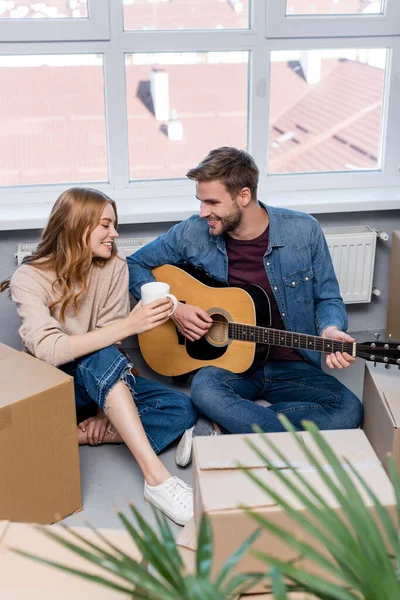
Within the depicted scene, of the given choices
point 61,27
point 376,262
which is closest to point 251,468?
point 376,262

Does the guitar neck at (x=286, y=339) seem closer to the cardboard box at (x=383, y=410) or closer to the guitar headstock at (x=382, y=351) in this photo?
the guitar headstock at (x=382, y=351)

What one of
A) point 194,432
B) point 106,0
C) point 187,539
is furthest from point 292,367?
point 106,0

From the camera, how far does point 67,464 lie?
6.20 feet

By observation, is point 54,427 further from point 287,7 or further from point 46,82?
point 287,7

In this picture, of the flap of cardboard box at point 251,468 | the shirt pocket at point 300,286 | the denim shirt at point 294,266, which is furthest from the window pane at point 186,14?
the flap of cardboard box at point 251,468

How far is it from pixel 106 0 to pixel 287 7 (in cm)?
71

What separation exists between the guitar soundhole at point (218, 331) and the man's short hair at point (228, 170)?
1.30 ft

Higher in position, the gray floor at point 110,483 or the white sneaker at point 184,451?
the white sneaker at point 184,451

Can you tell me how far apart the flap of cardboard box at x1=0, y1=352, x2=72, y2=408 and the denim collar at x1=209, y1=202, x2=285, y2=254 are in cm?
75

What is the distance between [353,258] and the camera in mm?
2908

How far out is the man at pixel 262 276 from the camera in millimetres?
2225

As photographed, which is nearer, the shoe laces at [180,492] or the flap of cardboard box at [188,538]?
the flap of cardboard box at [188,538]

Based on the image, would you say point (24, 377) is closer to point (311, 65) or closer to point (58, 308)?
point (58, 308)

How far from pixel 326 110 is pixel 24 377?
1.84m
